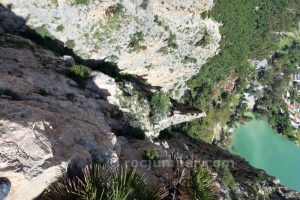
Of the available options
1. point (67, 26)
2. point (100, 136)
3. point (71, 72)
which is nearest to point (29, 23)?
point (67, 26)

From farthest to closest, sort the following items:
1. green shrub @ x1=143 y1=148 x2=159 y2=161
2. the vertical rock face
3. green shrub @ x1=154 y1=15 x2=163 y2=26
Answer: green shrub @ x1=154 y1=15 x2=163 y2=26
green shrub @ x1=143 y1=148 x2=159 y2=161
the vertical rock face

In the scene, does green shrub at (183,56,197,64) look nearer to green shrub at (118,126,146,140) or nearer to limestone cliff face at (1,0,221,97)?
limestone cliff face at (1,0,221,97)

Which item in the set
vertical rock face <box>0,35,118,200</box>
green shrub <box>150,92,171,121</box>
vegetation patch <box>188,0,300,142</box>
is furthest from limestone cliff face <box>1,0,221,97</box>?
vegetation patch <box>188,0,300,142</box>

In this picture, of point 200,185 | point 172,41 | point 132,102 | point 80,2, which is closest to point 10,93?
point 200,185

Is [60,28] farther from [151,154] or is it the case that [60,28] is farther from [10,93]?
[151,154]

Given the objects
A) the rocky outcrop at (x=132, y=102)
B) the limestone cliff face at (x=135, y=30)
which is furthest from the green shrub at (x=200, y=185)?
the limestone cliff face at (x=135, y=30)
